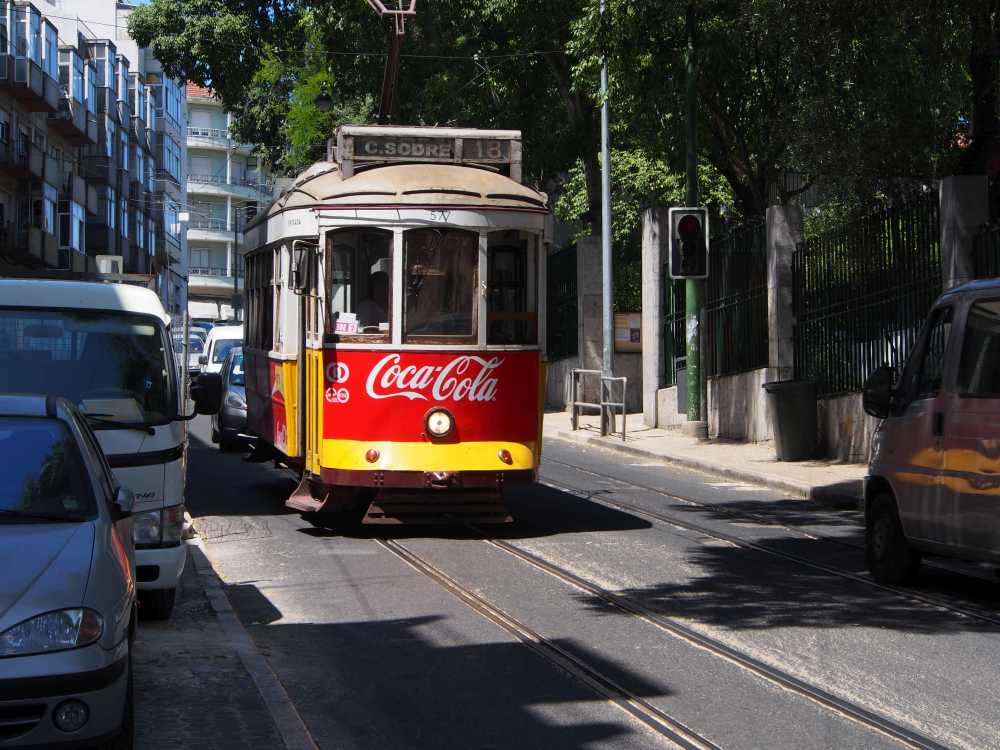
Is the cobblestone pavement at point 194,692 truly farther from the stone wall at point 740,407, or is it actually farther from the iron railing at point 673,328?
the iron railing at point 673,328

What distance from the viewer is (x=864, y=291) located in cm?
2014

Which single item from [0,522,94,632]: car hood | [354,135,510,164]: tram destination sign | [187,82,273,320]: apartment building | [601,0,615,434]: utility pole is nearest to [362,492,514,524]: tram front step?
[354,135,510,164]: tram destination sign

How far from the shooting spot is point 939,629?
28.9ft

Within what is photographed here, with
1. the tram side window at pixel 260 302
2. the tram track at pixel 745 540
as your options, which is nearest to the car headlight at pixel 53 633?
the tram track at pixel 745 540

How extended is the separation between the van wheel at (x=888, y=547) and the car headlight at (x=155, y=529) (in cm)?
485

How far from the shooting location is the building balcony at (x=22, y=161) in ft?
151

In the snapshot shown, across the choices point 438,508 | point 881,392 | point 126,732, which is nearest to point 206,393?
point 438,508

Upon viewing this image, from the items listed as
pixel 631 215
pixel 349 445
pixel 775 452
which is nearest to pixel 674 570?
pixel 349 445

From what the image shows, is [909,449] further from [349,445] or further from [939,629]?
[349,445]

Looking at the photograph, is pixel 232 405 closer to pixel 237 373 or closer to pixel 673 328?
pixel 237 373

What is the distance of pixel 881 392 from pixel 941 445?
0.79m

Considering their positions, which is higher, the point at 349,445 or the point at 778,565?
the point at 349,445

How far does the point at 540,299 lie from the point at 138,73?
6516 centimetres

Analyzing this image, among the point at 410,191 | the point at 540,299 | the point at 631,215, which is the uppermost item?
the point at 631,215
